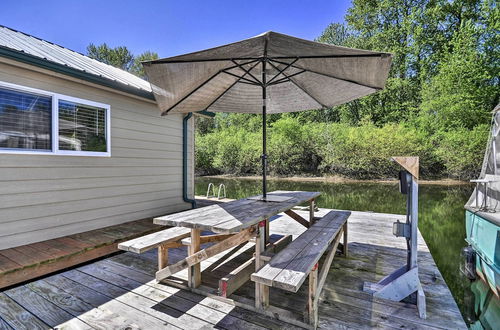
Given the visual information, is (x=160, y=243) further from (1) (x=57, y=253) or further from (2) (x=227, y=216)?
(1) (x=57, y=253)

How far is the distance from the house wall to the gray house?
0.03 feet

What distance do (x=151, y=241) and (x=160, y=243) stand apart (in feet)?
0.23

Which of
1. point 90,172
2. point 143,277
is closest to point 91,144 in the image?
point 90,172

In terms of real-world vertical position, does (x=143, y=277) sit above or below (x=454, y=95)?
below

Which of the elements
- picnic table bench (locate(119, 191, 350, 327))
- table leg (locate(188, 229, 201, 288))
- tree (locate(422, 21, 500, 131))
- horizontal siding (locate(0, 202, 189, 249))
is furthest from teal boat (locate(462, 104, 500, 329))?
tree (locate(422, 21, 500, 131))

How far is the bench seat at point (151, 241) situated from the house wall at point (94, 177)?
1.62 m

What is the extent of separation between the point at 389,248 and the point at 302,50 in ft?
8.66

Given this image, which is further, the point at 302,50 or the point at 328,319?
the point at 302,50

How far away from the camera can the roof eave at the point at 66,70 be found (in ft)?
8.29

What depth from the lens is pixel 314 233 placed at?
7.56 ft

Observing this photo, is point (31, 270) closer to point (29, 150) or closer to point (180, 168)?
point (29, 150)

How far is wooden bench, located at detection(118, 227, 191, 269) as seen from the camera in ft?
6.42

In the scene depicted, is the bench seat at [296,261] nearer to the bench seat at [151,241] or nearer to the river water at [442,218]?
the bench seat at [151,241]

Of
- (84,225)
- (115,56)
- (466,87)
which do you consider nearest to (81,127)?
(84,225)
